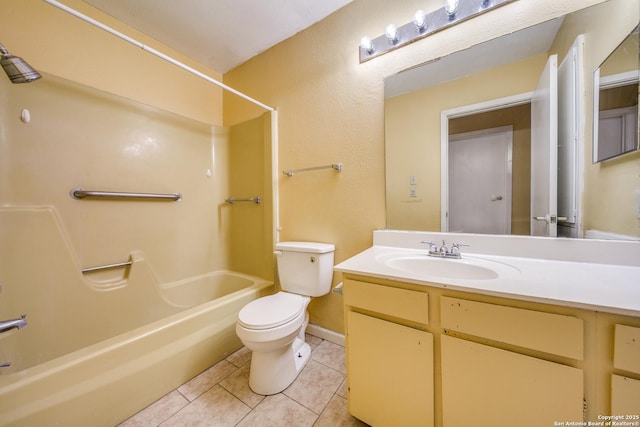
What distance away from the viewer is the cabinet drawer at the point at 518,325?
608 millimetres

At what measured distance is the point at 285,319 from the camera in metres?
1.18

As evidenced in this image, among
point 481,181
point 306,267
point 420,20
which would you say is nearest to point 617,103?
point 481,181

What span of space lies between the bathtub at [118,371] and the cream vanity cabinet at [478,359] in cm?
93

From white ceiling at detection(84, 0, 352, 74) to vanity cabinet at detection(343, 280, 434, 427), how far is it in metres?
1.84

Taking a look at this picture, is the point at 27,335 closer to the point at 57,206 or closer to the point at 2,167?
the point at 57,206

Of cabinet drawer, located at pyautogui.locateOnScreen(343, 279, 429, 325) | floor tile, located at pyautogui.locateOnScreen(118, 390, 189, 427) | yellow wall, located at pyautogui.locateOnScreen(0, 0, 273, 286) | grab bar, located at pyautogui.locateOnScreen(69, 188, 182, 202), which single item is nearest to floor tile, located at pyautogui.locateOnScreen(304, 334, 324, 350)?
yellow wall, located at pyautogui.locateOnScreen(0, 0, 273, 286)

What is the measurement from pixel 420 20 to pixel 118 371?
2357mm

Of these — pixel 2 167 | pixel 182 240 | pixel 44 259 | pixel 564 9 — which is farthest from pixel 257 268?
pixel 564 9

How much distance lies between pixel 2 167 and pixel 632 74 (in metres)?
2.92

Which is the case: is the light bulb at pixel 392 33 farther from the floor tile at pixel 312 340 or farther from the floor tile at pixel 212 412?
the floor tile at pixel 212 412

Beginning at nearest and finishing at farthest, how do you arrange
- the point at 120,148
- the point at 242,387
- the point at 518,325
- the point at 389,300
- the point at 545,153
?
the point at 518,325, the point at 389,300, the point at 545,153, the point at 242,387, the point at 120,148

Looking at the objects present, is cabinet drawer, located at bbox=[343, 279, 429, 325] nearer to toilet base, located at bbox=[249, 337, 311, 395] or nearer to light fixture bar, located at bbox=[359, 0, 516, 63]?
toilet base, located at bbox=[249, 337, 311, 395]

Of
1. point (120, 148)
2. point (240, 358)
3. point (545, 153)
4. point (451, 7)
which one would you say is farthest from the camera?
point (120, 148)

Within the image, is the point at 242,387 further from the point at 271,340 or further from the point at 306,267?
the point at 306,267
